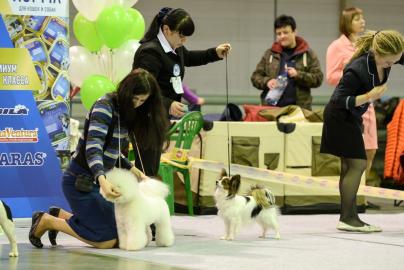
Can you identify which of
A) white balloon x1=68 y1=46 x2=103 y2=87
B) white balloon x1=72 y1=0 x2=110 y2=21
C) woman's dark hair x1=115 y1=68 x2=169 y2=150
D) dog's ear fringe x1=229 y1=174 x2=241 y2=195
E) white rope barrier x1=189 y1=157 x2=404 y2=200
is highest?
white balloon x1=72 y1=0 x2=110 y2=21

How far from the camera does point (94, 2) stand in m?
6.05

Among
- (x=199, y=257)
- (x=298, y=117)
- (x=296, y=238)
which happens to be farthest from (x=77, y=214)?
(x=298, y=117)

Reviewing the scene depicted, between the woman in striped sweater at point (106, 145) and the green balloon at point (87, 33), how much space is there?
6.30ft

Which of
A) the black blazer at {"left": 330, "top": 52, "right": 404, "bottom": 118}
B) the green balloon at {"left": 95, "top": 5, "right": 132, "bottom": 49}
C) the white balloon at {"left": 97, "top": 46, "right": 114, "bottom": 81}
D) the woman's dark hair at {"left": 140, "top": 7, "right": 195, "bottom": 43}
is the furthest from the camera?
the white balloon at {"left": 97, "top": 46, "right": 114, "bottom": 81}

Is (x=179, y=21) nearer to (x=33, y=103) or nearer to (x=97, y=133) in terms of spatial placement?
(x=97, y=133)

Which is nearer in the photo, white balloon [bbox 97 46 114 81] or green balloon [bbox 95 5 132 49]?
green balloon [bbox 95 5 132 49]

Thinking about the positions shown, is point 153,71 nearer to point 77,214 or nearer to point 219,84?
point 77,214

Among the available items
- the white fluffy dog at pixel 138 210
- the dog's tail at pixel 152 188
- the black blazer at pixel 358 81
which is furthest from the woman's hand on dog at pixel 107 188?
the black blazer at pixel 358 81

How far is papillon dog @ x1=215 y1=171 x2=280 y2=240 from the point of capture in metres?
4.79

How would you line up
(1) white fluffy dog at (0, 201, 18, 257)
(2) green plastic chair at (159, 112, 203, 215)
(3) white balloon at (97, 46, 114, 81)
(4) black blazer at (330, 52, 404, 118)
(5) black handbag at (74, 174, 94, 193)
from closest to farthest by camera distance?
1. (1) white fluffy dog at (0, 201, 18, 257)
2. (5) black handbag at (74, 174, 94, 193)
3. (4) black blazer at (330, 52, 404, 118)
4. (2) green plastic chair at (159, 112, 203, 215)
5. (3) white balloon at (97, 46, 114, 81)

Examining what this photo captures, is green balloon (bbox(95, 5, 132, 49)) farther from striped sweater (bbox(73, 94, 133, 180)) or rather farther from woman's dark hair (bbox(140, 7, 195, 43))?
striped sweater (bbox(73, 94, 133, 180))

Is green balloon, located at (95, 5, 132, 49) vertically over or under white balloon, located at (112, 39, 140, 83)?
over

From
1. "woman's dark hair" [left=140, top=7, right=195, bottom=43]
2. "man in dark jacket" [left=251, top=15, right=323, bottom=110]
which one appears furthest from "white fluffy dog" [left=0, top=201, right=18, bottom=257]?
"man in dark jacket" [left=251, top=15, right=323, bottom=110]

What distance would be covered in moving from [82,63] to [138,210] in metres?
2.45
